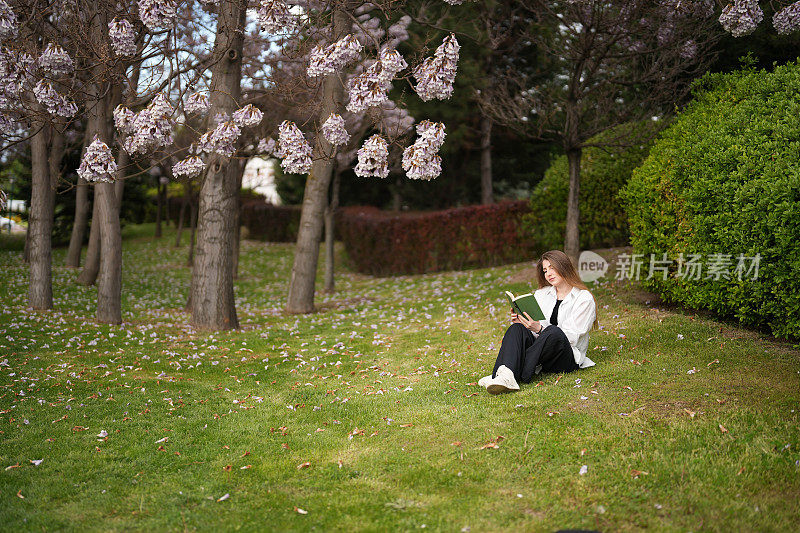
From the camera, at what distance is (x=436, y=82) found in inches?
239

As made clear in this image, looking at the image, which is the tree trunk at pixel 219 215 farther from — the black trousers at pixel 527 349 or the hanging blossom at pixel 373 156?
the black trousers at pixel 527 349

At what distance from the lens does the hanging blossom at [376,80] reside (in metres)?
6.02

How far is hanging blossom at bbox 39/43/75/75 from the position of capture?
6527mm

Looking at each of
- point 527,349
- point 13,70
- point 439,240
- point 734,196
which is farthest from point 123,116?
point 439,240

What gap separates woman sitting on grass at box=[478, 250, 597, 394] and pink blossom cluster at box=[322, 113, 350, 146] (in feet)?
8.18

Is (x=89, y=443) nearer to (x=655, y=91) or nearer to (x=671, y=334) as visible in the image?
(x=671, y=334)

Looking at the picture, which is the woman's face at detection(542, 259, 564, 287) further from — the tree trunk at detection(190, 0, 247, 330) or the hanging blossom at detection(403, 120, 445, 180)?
the tree trunk at detection(190, 0, 247, 330)

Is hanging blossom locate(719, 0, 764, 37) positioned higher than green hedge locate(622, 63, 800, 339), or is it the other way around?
hanging blossom locate(719, 0, 764, 37)

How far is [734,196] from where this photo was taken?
240 inches

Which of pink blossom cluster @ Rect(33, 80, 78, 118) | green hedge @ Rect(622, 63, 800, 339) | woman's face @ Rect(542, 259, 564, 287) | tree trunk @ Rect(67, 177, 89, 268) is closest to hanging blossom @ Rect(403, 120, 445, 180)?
woman's face @ Rect(542, 259, 564, 287)

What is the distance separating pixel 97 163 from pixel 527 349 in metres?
4.81

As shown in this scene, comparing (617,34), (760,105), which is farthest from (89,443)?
(617,34)

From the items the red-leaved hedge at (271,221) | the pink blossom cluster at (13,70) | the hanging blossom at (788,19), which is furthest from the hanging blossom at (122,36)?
the red-leaved hedge at (271,221)

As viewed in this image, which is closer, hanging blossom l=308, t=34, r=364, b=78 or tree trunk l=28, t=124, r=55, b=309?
hanging blossom l=308, t=34, r=364, b=78
